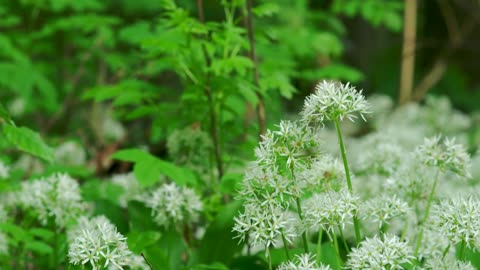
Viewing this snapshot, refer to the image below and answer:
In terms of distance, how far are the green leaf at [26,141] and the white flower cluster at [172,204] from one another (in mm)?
500

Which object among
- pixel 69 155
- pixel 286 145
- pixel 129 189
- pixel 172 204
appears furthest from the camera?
pixel 69 155

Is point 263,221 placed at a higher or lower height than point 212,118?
higher

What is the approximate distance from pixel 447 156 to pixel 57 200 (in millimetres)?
1234

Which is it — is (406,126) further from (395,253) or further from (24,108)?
(395,253)

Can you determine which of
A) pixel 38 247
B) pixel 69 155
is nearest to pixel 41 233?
pixel 38 247

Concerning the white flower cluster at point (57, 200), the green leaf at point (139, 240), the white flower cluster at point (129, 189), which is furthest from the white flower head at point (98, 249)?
the white flower cluster at point (129, 189)

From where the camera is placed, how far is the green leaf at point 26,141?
178 centimetres

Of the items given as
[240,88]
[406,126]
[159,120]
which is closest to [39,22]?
[406,126]

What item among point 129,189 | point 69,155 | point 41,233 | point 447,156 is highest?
point 447,156

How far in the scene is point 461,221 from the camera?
157 centimetres

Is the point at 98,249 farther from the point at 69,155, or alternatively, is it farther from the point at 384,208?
the point at 69,155

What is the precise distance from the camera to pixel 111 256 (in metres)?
1.47

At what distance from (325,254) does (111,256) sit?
0.70m

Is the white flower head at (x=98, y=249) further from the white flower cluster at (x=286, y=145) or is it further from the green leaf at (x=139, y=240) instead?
the white flower cluster at (x=286, y=145)
